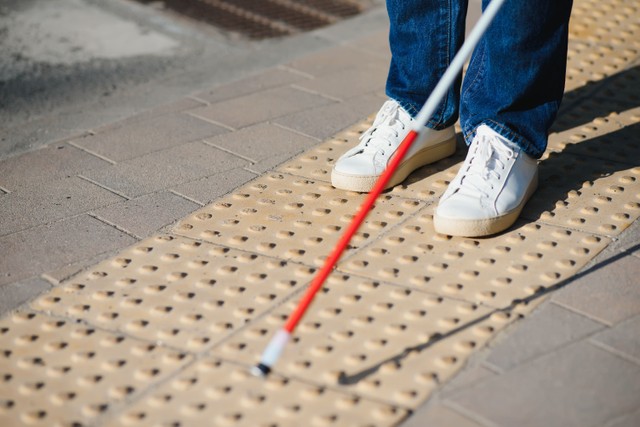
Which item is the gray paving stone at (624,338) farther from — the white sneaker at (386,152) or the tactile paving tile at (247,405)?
the white sneaker at (386,152)

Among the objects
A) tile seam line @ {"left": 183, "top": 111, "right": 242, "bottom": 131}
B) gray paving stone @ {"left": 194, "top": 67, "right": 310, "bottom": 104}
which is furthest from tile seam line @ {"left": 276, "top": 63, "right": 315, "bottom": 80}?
tile seam line @ {"left": 183, "top": 111, "right": 242, "bottom": 131}

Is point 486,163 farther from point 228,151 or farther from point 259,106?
point 259,106

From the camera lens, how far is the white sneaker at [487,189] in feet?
9.02

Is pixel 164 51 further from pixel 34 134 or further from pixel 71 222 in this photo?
pixel 71 222

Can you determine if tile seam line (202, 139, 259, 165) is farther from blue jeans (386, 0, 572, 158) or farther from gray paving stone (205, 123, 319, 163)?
blue jeans (386, 0, 572, 158)

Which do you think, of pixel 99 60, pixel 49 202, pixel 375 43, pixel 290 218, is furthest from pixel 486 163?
pixel 99 60

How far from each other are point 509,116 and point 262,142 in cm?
107

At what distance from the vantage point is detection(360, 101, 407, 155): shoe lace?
3127mm

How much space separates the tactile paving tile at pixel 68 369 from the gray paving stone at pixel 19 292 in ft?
0.21

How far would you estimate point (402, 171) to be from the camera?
123 inches

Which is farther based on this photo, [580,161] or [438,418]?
[580,161]

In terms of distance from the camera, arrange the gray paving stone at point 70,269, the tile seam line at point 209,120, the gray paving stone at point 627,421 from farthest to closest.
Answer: the tile seam line at point 209,120 → the gray paving stone at point 70,269 → the gray paving stone at point 627,421

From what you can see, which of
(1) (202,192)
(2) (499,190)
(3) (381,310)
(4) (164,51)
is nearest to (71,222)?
(1) (202,192)

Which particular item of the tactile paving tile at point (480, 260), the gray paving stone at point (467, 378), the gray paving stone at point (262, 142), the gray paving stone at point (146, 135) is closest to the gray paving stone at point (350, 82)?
the gray paving stone at point (262, 142)
